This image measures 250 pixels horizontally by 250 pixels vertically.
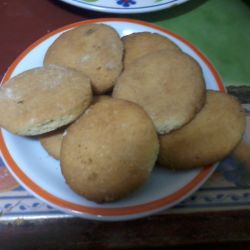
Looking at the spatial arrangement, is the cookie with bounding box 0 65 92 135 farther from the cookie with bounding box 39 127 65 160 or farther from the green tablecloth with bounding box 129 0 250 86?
the green tablecloth with bounding box 129 0 250 86

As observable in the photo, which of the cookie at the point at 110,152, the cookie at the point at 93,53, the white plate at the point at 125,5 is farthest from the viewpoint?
the white plate at the point at 125,5

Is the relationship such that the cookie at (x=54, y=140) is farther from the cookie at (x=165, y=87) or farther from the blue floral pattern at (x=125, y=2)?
the blue floral pattern at (x=125, y=2)

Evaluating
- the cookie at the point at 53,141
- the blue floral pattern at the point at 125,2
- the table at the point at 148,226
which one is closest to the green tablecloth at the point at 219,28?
the blue floral pattern at the point at 125,2

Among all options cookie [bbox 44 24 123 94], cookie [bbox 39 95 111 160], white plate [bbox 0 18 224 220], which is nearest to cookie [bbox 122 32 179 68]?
cookie [bbox 44 24 123 94]

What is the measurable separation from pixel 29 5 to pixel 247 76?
28.9 inches

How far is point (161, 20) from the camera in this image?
1062mm

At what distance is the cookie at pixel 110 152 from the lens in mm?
638

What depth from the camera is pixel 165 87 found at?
0.72 meters

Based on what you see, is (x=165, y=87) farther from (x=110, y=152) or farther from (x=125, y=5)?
(x=125, y=5)

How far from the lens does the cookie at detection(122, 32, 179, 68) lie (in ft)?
2.69

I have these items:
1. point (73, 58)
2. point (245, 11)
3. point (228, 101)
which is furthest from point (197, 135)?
point (245, 11)

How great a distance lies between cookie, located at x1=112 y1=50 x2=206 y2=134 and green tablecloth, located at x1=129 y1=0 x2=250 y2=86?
0.25 meters

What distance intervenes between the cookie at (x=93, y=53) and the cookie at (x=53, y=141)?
0.13m

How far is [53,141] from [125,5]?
494 mm
